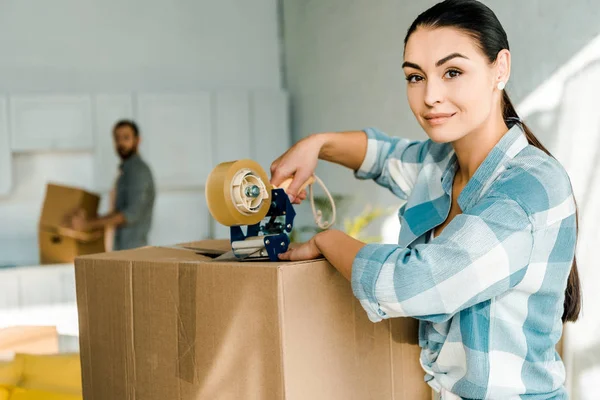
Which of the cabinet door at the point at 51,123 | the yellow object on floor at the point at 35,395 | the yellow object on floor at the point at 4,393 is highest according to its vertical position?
the cabinet door at the point at 51,123

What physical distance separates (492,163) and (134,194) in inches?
137

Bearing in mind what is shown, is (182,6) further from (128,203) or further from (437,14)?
(437,14)

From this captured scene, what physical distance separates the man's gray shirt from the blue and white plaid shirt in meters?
3.30

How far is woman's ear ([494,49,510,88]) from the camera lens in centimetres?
104

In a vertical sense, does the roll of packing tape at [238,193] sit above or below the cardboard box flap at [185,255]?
above

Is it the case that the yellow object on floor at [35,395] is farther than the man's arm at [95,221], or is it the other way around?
the man's arm at [95,221]

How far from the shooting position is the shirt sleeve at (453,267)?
2.89 ft

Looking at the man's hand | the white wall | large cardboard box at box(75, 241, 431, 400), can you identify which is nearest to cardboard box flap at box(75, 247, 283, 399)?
large cardboard box at box(75, 241, 431, 400)

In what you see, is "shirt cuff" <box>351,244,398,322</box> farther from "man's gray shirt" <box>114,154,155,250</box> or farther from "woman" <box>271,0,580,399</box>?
"man's gray shirt" <box>114,154,155,250</box>

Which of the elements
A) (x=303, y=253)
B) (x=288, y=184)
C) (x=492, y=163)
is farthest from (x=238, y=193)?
(x=492, y=163)

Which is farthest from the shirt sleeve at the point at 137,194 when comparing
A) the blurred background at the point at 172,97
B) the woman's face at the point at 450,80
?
the woman's face at the point at 450,80

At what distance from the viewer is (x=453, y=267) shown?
877mm

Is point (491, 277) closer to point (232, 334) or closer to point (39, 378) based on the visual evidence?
Result: point (232, 334)

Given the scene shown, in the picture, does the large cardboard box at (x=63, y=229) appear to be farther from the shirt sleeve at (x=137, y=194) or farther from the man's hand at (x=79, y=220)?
the shirt sleeve at (x=137, y=194)
